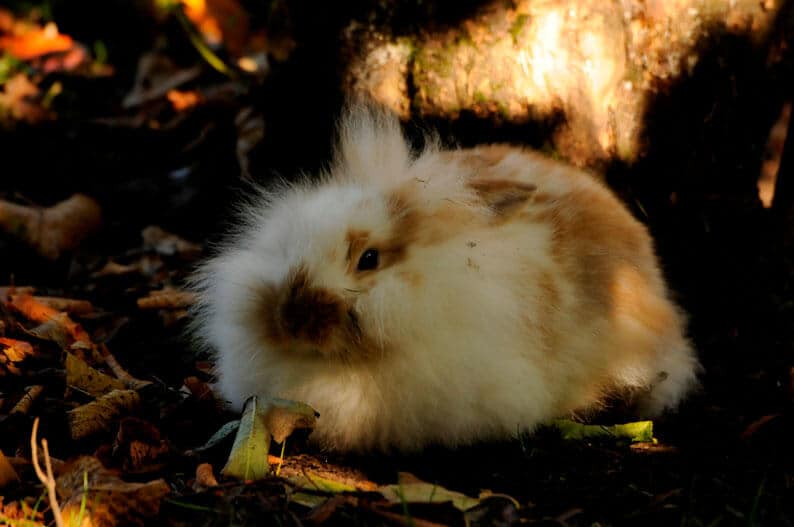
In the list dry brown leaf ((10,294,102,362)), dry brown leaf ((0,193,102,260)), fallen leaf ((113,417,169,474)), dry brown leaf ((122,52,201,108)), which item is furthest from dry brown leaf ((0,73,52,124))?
fallen leaf ((113,417,169,474))

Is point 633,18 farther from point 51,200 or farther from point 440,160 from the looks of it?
point 51,200

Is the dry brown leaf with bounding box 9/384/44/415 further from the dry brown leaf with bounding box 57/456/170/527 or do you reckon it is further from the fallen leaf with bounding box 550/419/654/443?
the fallen leaf with bounding box 550/419/654/443

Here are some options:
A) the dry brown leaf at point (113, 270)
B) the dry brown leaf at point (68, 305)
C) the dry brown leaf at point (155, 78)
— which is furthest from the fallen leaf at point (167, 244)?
the dry brown leaf at point (155, 78)

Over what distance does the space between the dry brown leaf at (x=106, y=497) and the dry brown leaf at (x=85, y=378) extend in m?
0.72

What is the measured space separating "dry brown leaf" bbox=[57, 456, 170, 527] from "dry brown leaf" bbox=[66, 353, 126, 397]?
28.5 inches

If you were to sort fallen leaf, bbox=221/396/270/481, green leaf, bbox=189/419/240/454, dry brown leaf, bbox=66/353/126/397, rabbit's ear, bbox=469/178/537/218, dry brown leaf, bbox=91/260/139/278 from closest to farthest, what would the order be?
1. fallen leaf, bbox=221/396/270/481
2. green leaf, bbox=189/419/240/454
3. rabbit's ear, bbox=469/178/537/218
4. dry brown leaf, bbox=66/353/126/397
5. dry brown leaf, bbox=91/260/139/278

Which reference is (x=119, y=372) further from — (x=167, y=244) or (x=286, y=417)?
(x=167, y=244)

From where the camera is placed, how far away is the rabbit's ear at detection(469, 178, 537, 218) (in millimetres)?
2896

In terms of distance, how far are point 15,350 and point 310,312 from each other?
153cm

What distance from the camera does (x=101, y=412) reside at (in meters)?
2.84

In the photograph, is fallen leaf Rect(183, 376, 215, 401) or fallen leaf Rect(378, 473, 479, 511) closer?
fallen leaf Rect(378, 473, 479, 511)

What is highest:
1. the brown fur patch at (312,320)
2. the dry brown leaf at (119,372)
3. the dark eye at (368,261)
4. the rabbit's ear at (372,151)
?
the rabbit's ear at (372,151)

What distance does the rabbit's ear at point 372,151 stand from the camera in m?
2.99

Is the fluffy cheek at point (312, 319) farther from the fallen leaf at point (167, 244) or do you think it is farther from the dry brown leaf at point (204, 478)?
the fallen leaf at point (167, 244)
